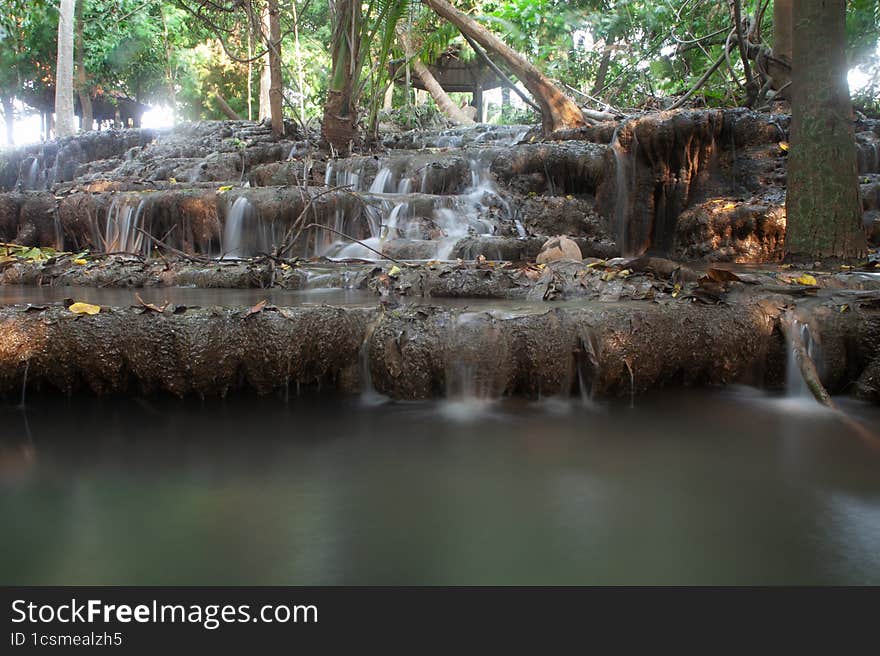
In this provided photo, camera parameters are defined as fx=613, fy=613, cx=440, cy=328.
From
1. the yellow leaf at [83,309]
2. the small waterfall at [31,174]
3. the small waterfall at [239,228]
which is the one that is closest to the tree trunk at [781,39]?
the small waterfall at [239,228]

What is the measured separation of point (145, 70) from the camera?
24.5 m

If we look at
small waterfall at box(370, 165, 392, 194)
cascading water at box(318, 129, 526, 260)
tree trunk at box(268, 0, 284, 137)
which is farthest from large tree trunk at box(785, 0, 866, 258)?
tree trunk at box(268, 0, 284, 137)

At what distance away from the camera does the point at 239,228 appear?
682 centimetres

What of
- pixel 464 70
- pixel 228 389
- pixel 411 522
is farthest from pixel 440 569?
pixel 464 70

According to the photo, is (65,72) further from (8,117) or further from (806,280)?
(806,280)

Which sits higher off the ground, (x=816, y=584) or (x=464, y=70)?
(x=464, y=70)

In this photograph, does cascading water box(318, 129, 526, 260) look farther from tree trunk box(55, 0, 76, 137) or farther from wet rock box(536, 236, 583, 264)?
tree trunk box(55, 0, 76, 137)

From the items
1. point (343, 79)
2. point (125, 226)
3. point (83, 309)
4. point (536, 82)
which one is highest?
point (536, 82)

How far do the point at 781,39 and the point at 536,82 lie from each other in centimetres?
411

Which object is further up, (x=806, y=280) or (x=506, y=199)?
(x=506, y=199)

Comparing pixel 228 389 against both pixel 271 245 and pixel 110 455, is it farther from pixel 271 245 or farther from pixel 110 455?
pixel 271 245

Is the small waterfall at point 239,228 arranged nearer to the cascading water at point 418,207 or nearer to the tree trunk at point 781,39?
the cascading water at point 418,207

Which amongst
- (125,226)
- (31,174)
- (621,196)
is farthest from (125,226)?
(31,174)
